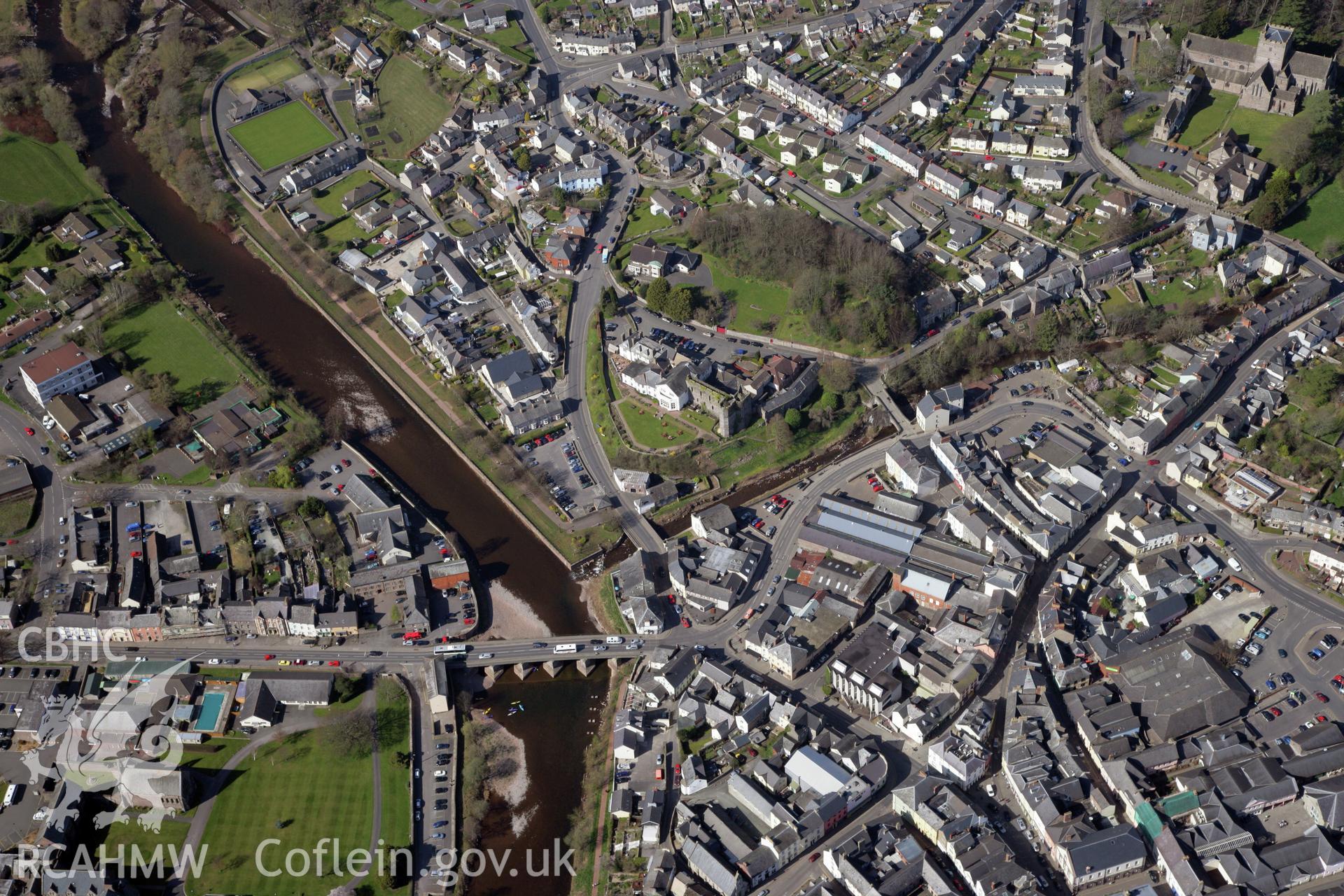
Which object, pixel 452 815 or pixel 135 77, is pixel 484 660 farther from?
pixel 135 77

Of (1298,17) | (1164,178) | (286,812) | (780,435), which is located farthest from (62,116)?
(1298,17)

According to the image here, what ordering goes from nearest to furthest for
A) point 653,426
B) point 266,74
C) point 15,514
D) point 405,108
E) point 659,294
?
point 15,514 → point 653,426 → point 659,294 → point 405,108 → point 266,74

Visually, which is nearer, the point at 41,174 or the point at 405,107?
the point at 41,174

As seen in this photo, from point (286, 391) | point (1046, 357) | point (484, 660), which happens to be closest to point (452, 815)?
point (484, 660)

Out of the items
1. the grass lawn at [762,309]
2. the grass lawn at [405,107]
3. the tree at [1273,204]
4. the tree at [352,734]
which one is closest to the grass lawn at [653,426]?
the grass lawn at [762,309]

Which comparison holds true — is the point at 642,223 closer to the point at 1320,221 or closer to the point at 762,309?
the point at 762,309

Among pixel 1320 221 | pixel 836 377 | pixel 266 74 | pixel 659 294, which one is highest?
pixel 266 74

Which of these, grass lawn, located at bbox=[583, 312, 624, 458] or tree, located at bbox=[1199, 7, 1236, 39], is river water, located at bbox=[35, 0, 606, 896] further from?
tree, located at bbox=[1199, 7, 1236, 39]
